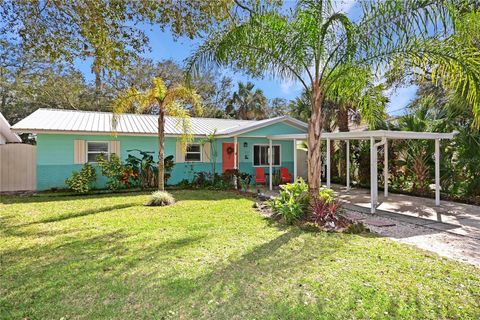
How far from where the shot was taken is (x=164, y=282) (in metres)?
4.34

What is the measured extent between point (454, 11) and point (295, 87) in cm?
387

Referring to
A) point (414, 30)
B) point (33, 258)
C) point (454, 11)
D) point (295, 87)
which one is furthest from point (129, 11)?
point (454, 11)

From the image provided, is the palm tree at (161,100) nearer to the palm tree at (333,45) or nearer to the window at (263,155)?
the palm tree at (333,45)

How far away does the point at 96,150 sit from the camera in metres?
14.3

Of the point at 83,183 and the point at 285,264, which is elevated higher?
the point at 83,183

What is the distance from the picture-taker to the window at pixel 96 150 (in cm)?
1414

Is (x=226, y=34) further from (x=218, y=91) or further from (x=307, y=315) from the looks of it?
(x=218, y=91)

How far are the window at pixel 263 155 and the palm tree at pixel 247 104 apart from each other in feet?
52.8

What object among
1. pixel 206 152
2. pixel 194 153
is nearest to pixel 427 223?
pixel 206 152

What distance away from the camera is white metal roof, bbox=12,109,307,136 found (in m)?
12.9

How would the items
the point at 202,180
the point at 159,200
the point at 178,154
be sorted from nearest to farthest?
the point at 159,200 → the point at 202,180 → the point at 178,154

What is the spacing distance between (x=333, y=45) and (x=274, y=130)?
961cm

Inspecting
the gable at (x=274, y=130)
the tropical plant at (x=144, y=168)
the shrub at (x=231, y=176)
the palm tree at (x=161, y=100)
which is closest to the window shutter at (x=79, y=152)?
the tropical plant at (x=144, y=168)

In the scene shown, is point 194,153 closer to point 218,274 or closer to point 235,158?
point 235,158
